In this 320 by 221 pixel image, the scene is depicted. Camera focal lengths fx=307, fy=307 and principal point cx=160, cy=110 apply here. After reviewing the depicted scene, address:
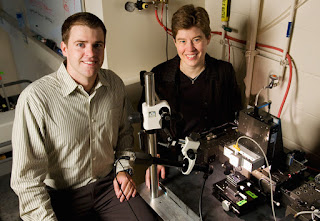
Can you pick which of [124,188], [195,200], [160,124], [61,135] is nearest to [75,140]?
[61,135]

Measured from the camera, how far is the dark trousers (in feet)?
5.11

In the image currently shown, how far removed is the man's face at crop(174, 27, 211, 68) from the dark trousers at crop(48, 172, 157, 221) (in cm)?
82

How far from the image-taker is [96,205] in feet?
5.37

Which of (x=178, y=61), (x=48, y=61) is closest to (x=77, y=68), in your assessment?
(x=178, y=61)

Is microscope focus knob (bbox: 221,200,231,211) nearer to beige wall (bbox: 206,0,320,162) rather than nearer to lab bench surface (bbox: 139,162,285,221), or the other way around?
lab bench surface (bbox: 139,162,285,221)

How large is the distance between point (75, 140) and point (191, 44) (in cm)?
83

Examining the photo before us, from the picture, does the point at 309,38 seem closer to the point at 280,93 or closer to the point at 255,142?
the point at 280,93

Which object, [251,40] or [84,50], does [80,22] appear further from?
[251,40]

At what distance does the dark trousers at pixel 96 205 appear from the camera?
1.56m

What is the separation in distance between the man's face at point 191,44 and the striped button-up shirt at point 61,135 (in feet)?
1.39

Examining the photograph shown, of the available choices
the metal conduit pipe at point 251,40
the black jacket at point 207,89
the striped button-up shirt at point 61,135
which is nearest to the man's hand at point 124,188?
the striped button-up shirt at point 61,135

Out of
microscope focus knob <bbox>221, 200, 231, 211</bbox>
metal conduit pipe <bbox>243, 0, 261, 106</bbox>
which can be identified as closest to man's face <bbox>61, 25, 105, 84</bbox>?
microscope focus knob <bbox>221, 200, 231, 211</bbox>

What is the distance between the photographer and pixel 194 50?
5.82ft

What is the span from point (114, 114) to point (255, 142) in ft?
2.42
